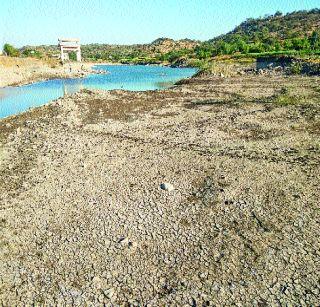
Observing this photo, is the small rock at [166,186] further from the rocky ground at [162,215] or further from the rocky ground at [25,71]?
the rocky ground at [25,71]

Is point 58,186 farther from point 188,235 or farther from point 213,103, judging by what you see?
point 213,103

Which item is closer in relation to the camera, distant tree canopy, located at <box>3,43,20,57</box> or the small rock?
the small rock

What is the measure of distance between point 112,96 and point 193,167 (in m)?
26.7

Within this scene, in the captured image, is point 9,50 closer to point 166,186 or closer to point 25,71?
point 25,71

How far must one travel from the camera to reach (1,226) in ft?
43.6

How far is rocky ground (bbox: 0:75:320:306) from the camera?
32.8 ft

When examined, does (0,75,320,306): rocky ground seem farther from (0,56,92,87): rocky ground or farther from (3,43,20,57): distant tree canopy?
(3,43,20,57): distant tree canopy

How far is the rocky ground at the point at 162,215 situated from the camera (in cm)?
998

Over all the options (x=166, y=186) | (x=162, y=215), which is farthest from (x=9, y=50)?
(x=162, y=215)

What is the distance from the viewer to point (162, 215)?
538 inches

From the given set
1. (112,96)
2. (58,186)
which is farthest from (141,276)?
(112,96)

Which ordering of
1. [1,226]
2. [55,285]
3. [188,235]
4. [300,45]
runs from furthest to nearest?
[300,45] < [1,226] < [188,235] < [55,285]

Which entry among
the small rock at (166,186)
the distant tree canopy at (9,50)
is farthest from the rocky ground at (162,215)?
the distant tree canopy at (9,50)

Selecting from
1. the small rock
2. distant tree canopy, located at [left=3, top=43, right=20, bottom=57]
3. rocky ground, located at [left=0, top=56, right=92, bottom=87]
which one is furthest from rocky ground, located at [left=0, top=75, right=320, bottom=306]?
distant tree canopy, located at [left=3, top=43, right=20, bottom=57]
